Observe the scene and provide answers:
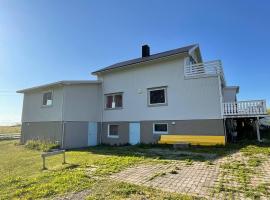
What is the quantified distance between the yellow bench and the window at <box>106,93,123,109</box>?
4.99 m

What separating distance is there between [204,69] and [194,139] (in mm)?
4906

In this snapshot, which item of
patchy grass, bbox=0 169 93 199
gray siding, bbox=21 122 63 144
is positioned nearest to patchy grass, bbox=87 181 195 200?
patchy grass, bbox=0 169 93 199

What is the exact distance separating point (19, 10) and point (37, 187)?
9680 mm

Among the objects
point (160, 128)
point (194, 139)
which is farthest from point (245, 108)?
point (160, 128)

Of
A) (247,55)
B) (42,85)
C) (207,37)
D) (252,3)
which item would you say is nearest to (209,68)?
(207,37)

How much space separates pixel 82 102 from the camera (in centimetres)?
1631

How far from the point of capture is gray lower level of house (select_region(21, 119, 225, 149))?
1280 cm

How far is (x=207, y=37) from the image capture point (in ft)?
48.9

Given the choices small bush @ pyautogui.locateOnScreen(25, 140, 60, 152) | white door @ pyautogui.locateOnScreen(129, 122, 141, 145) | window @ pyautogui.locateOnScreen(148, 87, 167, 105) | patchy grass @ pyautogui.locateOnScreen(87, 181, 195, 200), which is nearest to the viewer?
patchy grass @ pyautogui.locateOnScreen(87, 181, 195, 200)

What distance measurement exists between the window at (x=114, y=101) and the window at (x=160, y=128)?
3782mm

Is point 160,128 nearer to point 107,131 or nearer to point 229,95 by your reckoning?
point 107,131

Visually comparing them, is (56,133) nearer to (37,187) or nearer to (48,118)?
(48,118)

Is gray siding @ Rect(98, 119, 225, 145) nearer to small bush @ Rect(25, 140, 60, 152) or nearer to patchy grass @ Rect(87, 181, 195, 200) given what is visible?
small bush @ Rect(25, 140, 60, 152)

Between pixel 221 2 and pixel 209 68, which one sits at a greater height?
pixel 221 2
